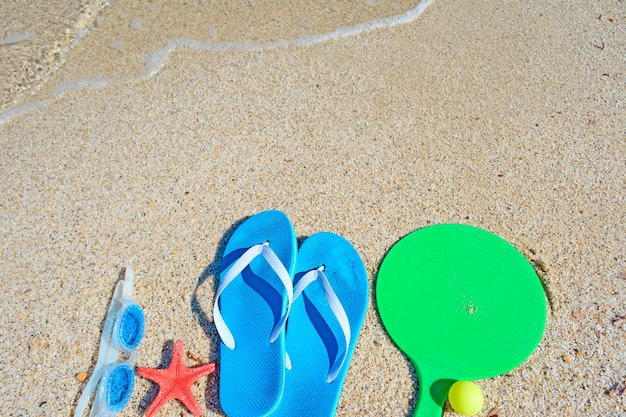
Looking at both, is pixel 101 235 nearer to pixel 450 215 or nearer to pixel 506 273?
pixel 450 215

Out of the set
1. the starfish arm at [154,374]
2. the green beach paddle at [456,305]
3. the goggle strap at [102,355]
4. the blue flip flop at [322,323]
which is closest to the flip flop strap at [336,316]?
the blue flip flop at [322,323]

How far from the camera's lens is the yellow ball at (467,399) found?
215 centimetres

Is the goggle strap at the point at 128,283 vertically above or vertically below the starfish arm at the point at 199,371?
above

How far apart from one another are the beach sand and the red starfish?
13cm

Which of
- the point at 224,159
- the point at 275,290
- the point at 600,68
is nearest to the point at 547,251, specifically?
the point at 275,290

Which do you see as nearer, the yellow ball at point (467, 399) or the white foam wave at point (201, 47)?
the yellow ball at point (467, 399)

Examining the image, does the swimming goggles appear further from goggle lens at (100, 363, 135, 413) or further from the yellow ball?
the yellow ball

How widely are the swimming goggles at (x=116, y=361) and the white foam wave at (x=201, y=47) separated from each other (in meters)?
1.81

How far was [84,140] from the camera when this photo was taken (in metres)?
3.25

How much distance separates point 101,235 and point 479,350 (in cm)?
215

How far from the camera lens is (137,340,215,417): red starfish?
7.16 ft

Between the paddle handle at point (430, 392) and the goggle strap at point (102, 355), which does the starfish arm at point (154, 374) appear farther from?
the paddle handle at point (430, 392)

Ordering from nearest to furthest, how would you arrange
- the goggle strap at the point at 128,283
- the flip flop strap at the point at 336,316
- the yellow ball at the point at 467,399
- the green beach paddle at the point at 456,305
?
the yellow ball at the point at 467,399 < the flip flop strap at the point at 336,316 < the green beach paddle at the point at 456,305 < the goggle strap at the point at 128,283

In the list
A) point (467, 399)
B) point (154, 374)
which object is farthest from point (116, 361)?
point (467, 399)
